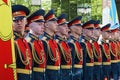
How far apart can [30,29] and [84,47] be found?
5.60 ft

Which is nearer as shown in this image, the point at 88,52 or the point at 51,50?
the point at 51,50

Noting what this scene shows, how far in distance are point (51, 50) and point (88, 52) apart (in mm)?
1457

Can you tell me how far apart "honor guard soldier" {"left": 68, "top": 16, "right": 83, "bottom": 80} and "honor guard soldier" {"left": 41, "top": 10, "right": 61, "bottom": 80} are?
Answer: 0.70m

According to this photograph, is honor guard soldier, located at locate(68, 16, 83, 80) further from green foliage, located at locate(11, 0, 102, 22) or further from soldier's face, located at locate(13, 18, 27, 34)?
green foliage, located at locate(11, 0, 102, 22)

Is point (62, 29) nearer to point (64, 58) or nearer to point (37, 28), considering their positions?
point (64, 58)

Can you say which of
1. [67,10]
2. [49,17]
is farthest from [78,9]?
[49,17]

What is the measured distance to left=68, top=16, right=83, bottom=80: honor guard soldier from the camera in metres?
6.08

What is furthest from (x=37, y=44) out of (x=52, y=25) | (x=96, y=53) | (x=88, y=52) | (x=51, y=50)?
(x=96, y=53)

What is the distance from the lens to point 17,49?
4.43 meters

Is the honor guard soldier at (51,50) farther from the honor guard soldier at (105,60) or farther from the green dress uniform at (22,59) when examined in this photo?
the honor guard soldier at (105,60)

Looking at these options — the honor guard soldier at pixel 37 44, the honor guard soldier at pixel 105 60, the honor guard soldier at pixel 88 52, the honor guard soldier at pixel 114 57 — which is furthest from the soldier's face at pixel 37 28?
the honor guard soldier at pixel 114 57

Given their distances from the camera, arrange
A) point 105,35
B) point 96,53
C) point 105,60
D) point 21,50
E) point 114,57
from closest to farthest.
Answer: point 21,50 < point 96,53 < point 105,60 < point 105,35 < point 114,57

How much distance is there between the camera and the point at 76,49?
20.1 feet

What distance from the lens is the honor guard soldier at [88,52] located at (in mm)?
6543
